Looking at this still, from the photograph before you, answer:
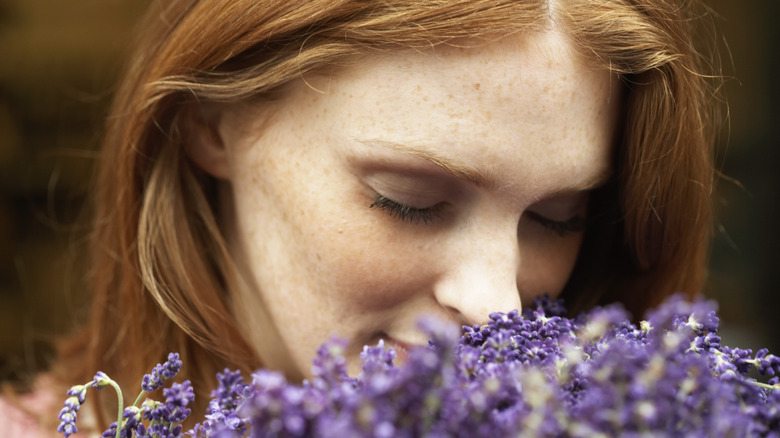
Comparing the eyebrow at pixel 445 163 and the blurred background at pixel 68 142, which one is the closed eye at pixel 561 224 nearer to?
the eyebrow at pixel 445 163

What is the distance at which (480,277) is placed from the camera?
1.06 m

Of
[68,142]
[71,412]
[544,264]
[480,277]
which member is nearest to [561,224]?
[544,264]

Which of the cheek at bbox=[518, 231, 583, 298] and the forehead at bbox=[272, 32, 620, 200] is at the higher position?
the forehead at bbox=[272, 32, 620, 200]

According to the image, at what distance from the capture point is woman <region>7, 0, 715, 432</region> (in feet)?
3.40

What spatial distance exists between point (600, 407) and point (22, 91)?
278cm

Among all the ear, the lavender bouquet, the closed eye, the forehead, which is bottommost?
the lavender bouquet

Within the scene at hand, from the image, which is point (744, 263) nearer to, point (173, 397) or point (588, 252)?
point (588, 252)

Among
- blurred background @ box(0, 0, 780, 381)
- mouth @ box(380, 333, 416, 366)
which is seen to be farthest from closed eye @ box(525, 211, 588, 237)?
blurred background @ box(0, 0, 780, 381)

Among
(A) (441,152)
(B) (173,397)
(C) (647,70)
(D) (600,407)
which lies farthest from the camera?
(C) (647,70)

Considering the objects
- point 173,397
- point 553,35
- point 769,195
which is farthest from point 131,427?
point 769,195

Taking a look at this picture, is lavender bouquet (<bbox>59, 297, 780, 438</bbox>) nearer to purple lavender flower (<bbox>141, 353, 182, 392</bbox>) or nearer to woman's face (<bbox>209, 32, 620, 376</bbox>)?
purple lavender flower (<bbox>141, 353, 182, 392</bbox>)

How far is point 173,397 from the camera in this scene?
2.42 feet

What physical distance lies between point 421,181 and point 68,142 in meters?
2.26

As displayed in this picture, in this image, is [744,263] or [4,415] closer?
[4,415]
